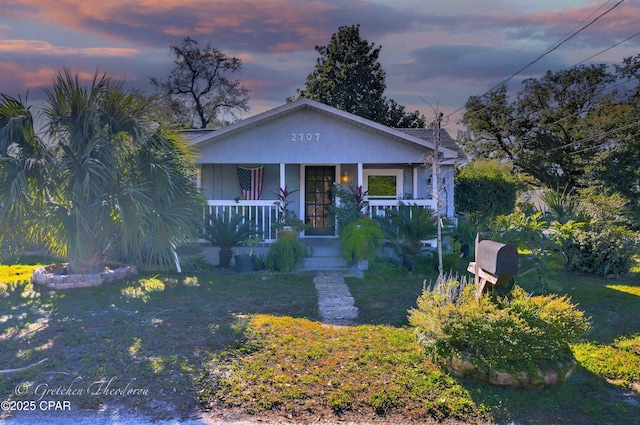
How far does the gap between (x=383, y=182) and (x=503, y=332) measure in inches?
418

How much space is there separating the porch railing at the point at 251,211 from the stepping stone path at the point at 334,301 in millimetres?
2350

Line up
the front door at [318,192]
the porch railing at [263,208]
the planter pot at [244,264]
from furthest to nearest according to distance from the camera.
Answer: the front door at [318,192], the porch railing at [263,208], the planter pot at [244,264]

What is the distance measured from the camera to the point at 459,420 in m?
3.61

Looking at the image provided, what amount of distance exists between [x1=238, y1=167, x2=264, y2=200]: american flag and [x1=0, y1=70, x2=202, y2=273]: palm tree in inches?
193

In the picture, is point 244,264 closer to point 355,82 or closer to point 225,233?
point 225,233

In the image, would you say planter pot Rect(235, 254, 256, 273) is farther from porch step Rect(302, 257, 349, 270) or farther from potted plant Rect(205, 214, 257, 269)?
porch step Rect(302, 257, 349, 270)

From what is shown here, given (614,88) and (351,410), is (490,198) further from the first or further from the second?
(614,88)

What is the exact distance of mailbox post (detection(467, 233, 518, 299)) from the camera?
4.34 metres

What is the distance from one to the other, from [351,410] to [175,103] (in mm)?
32517


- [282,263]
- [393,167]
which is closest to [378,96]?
[393,167]

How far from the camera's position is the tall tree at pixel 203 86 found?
32.9m

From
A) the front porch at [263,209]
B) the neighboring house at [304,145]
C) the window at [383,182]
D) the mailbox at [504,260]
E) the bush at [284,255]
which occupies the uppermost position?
the neighboring house at [304,145]

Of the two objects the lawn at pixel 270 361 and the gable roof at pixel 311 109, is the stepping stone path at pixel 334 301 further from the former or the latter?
the gable roof at pixel 311 109

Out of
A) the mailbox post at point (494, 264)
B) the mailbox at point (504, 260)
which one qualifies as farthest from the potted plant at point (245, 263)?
the mailbox at point (504, 260)
